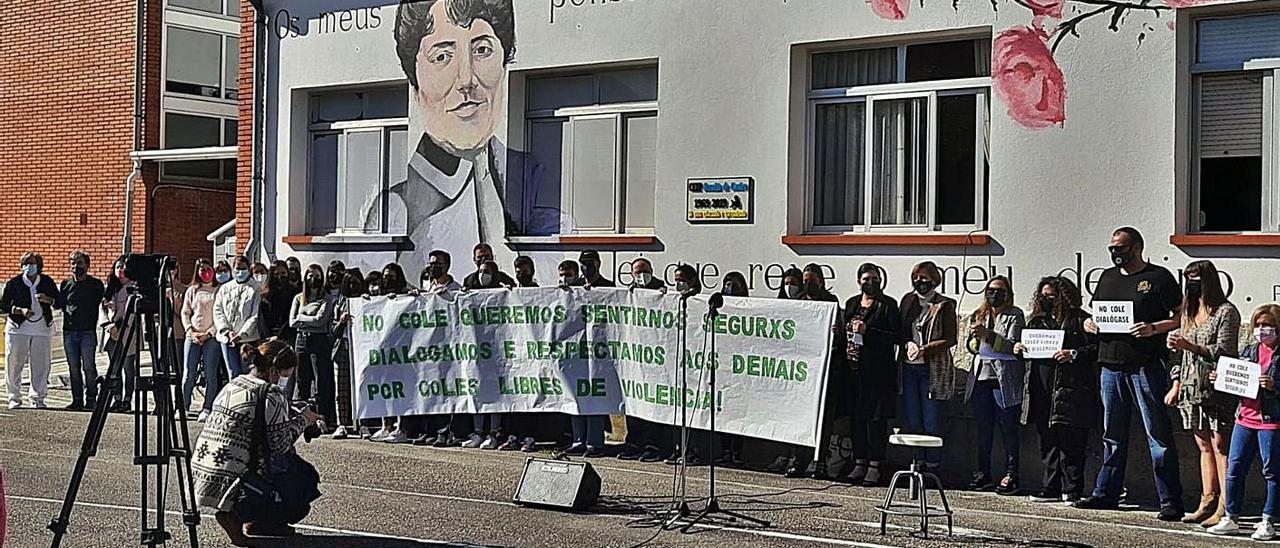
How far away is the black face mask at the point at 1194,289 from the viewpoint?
1067 centimetres

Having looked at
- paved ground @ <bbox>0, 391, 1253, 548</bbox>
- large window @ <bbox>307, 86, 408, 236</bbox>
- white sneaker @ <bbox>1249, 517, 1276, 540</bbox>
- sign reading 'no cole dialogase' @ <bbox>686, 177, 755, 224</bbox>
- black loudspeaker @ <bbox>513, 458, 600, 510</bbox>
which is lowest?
paved ground @ <bbox>0, 391, 1253, 548</bbox>

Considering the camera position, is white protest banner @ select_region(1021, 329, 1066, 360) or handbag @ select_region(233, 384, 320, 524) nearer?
handbag @ select_region(233, 384, 320, 524)

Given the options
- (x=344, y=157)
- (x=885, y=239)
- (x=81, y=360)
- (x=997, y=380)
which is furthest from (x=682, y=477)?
(x=81, y=360)

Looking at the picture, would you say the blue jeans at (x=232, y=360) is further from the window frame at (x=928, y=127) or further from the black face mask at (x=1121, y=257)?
the black face mask at (x=1121, y=257)

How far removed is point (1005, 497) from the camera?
11.8 m

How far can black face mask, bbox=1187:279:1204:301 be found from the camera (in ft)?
35.0

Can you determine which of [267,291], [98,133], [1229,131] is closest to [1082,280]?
[1229,131]

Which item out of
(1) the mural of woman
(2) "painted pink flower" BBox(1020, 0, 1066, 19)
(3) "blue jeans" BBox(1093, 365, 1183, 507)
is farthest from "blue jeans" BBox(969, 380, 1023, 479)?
(1) the mural of woman

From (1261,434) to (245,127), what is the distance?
1270 centimetres

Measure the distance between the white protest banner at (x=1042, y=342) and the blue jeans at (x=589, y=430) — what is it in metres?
3.89

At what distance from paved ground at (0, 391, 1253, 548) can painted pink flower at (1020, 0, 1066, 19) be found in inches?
161

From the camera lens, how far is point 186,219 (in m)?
25.1

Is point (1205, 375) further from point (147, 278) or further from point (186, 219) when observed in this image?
point (186, 219)

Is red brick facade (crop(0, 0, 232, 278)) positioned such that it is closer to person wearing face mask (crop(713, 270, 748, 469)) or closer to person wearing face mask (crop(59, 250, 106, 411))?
person wearing face mask (crop(59, 250, 106, 411))
